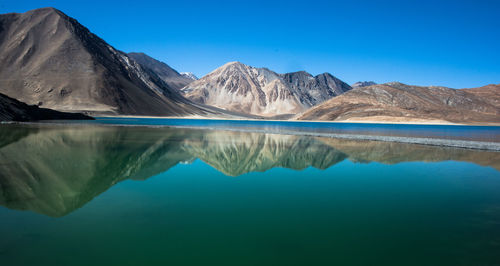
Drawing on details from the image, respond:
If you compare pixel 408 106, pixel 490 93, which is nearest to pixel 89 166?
pixel 408 106

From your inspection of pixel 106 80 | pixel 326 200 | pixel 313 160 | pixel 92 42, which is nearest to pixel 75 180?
pixel 326 200

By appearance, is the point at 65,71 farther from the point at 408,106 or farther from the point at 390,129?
the point at 408,106

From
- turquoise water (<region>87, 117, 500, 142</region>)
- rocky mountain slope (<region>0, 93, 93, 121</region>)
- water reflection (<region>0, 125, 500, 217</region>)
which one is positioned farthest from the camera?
rocky mountain slope (<region>0, 93, 93, 121</region>)

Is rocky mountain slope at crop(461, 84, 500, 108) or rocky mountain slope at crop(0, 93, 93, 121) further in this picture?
rocky mountain slope at crop(461, 84, 500, 108)

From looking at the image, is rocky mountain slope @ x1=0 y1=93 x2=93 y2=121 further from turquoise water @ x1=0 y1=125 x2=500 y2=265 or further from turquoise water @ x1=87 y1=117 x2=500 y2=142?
turquoise water @ x1=0 y1=125 x2=500 y2=265

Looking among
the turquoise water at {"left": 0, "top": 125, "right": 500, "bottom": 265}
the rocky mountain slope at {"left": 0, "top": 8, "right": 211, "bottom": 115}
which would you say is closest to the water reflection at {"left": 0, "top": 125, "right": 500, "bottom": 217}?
the turquoise water at {"left": 0, "top": 125, "right": 500, "bottom": 265}

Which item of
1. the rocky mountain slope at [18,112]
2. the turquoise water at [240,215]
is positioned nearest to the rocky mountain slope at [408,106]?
the rocky mountain slope at [18,112]
